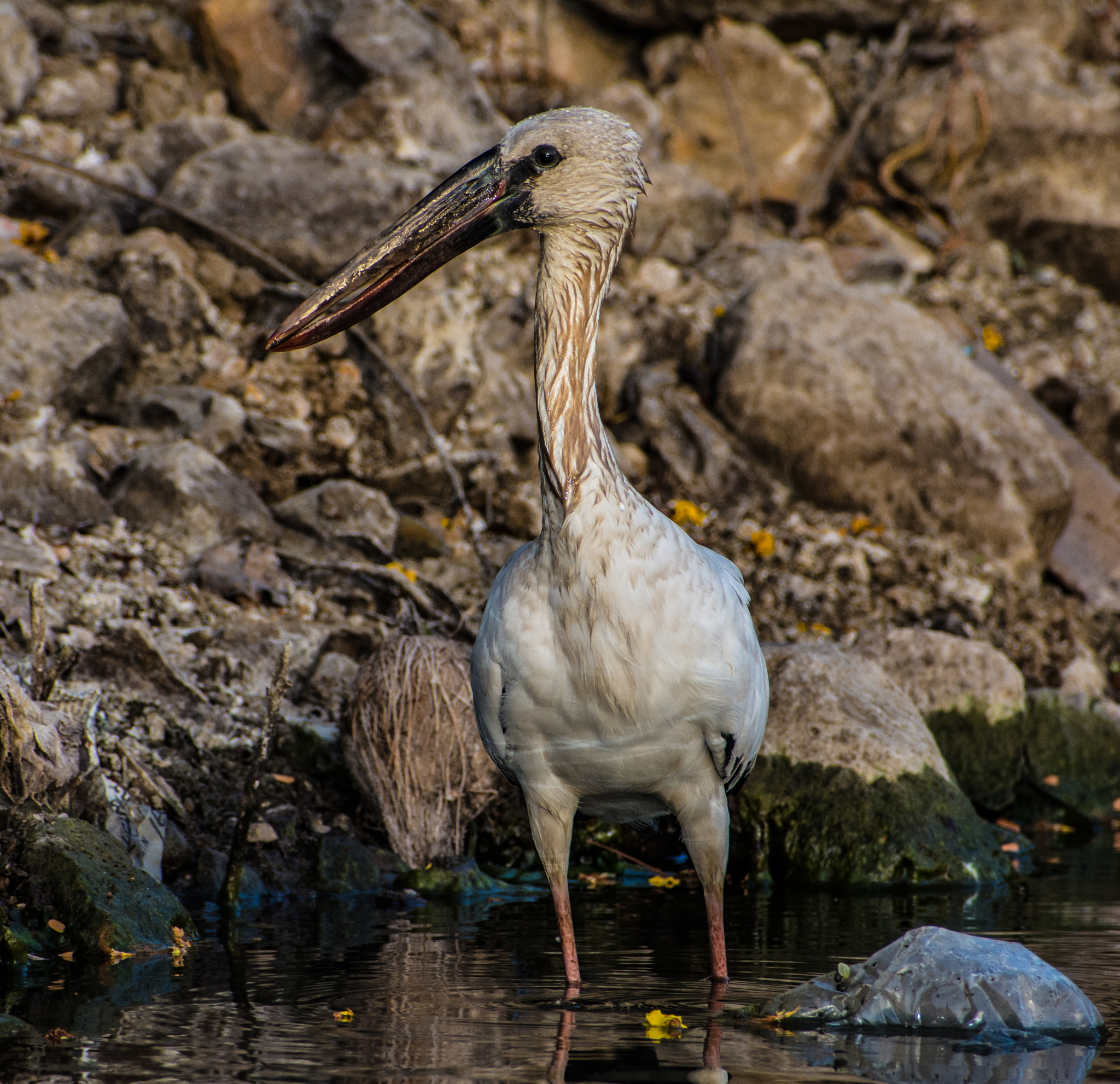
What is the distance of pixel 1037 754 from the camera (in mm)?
8266

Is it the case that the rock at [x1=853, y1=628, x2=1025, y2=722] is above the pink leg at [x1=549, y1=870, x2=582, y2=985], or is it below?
above

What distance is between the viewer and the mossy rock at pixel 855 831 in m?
6.32

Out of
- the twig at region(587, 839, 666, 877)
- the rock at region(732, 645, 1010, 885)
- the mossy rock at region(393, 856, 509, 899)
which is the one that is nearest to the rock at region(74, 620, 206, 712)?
the mossy rock at region(393, 856, 509, 899)

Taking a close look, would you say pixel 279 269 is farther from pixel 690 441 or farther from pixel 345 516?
pixel 690 441

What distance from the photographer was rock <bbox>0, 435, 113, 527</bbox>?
7.91 m

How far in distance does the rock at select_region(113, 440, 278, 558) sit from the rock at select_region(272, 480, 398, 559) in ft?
0.98

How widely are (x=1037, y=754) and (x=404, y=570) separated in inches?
166

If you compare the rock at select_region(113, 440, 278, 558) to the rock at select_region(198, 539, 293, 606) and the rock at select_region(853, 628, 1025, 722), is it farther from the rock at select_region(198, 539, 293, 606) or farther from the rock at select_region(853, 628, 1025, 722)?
the rock at select_region(853, 628, 1025, 722)

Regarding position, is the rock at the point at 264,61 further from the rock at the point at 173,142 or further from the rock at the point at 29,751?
the rock at the point at 29,751

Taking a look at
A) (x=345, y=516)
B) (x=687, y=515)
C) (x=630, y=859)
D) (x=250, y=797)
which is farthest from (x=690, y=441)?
(x=250, y=797)

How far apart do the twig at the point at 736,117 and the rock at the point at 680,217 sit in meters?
0.97

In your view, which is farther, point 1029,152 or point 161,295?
point 1029,152

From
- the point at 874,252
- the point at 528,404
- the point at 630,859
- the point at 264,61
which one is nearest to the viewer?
the point at 630,859

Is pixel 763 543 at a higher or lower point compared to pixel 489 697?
higher
